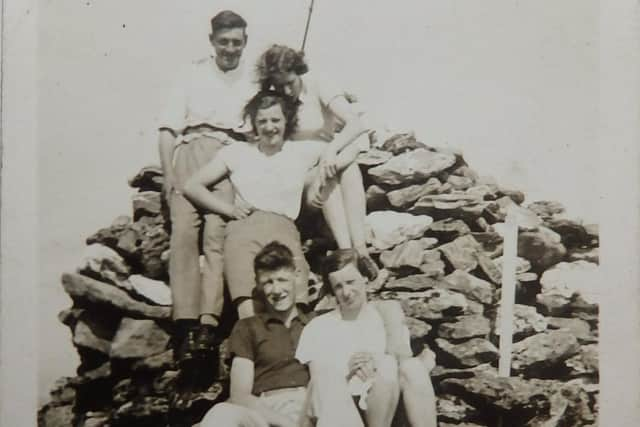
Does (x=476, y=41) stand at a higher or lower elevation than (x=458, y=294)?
higher

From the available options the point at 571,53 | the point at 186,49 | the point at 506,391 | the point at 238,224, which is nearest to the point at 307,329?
the point at 238,224

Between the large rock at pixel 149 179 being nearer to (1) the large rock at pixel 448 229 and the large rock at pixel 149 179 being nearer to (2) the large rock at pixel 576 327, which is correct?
(1) the large rock at pixel 448 229

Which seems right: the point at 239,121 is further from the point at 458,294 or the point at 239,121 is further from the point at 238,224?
the point at 458,294

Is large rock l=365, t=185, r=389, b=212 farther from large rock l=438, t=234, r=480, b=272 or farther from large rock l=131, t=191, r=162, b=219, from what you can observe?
large rock l=131, t=191, r=162, b=219

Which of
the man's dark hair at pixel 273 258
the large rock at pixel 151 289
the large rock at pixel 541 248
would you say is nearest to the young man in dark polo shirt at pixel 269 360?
the man's dark hair at pixel 273 258

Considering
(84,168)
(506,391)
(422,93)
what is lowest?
(506,391)

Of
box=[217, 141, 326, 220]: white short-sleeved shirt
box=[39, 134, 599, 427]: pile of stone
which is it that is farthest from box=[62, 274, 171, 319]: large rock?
box=[217, 141, 326, 220]: white short-sleeved shirt
